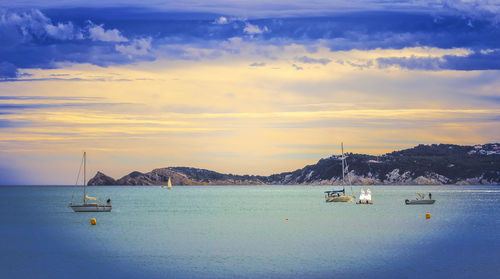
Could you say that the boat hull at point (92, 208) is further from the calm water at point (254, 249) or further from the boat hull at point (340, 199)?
the boat hull at point (340, 199)

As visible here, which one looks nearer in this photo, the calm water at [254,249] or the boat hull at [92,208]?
the calm water at [254,249]

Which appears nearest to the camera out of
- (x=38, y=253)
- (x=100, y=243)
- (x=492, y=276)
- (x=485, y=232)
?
(x=492, y=276)

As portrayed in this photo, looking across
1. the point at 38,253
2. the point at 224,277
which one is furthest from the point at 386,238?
the point at 38,253

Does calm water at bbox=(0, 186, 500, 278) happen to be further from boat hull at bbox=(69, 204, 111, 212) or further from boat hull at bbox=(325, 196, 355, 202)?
boat hull at bbox=(325, 196, 355, 202)

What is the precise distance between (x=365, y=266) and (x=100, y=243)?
2875 centimetres

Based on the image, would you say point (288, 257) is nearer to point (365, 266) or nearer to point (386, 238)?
point (365, 266)

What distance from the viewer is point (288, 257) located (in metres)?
48.6

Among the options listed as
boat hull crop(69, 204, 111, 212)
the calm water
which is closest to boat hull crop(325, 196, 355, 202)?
the calm water

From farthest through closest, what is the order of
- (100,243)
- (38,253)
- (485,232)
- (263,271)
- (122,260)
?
(485,232), (100,243), (38,253), (122,260), (263,271)

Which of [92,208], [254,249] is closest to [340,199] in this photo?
[92,208]

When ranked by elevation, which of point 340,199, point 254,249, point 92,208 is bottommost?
point 254,249

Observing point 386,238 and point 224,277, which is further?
point 386,238

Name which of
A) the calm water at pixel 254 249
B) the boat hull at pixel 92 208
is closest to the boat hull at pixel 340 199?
the calm water at pixel 254 249

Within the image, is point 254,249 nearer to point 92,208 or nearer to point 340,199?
point 92,208
